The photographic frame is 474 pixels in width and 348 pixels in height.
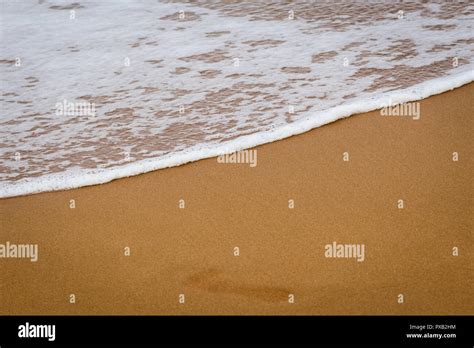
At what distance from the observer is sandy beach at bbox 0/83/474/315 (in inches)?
108

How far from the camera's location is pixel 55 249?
3088mm

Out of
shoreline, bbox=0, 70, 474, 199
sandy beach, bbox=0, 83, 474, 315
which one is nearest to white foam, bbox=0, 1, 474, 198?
shoreline, bbox=0, 70, 474, 199

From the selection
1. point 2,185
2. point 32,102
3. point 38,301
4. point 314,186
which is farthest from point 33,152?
point 314,186

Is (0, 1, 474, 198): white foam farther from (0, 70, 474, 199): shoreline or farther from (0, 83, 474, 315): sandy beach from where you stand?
(0, 83, 474, 315): sandy beach

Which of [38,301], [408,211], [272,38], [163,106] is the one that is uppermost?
[272,38]

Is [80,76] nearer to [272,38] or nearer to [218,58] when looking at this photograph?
[218,58]

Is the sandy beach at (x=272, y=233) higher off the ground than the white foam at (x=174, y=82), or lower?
lower

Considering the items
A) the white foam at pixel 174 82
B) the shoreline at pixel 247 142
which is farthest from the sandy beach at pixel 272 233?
the white foam at pixel 174 82

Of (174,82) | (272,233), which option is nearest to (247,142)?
(272,233)

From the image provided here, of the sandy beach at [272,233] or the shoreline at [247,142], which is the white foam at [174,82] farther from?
the sandy beach at [272,233]

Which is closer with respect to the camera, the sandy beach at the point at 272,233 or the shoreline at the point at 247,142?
the sandy beach at the point at 272,233

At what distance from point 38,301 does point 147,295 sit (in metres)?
0.51

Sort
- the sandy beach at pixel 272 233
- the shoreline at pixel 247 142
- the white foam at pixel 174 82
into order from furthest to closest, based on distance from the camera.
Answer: the white foam at pixel 174 82 → the shoreline at pixel 247 142 → the sandy beach at pixel 272 233

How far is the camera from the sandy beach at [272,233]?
9.04ft
